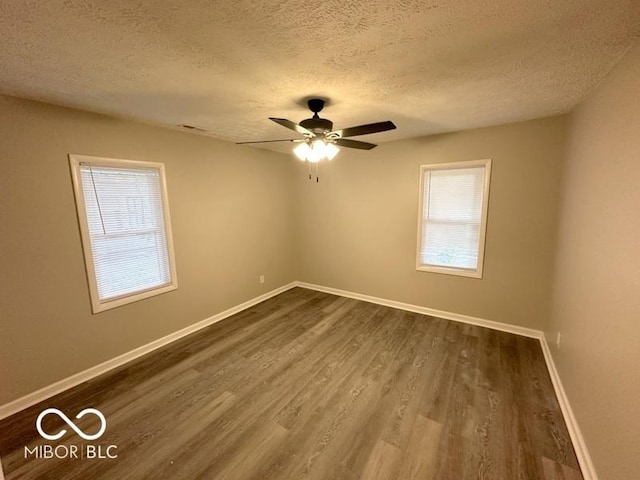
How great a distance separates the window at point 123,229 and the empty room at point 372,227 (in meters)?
0.02

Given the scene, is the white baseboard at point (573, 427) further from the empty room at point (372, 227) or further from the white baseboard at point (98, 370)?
the white baseboard at point (98, 370)

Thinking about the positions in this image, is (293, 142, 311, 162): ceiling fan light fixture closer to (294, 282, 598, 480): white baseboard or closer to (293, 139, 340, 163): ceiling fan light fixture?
(293, 139, 340, 163): ceiling fan light fixture

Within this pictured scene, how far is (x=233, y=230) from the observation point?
390 centimetres

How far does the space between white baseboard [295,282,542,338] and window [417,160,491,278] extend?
0.59m

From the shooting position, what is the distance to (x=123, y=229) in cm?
279

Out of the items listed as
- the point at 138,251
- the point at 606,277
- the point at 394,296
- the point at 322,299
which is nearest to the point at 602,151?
the point at 606,277

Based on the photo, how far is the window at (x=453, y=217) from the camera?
333 cm

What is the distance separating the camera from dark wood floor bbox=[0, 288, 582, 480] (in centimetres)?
170

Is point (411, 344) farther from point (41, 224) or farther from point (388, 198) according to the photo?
point (41, 224)

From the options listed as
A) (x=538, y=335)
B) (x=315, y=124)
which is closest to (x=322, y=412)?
(x=315, y=124)

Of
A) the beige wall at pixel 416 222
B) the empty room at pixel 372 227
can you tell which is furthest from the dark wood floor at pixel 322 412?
the beige wall at pixel 416 222

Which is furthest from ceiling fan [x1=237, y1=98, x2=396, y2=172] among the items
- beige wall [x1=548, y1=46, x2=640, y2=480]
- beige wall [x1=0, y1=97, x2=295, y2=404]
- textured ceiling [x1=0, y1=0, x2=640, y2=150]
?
beige wall [x1=0, y1=97, x2=295, y2=404]

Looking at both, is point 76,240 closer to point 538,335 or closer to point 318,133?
point 318,133

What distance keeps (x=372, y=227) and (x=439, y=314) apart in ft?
5.12
